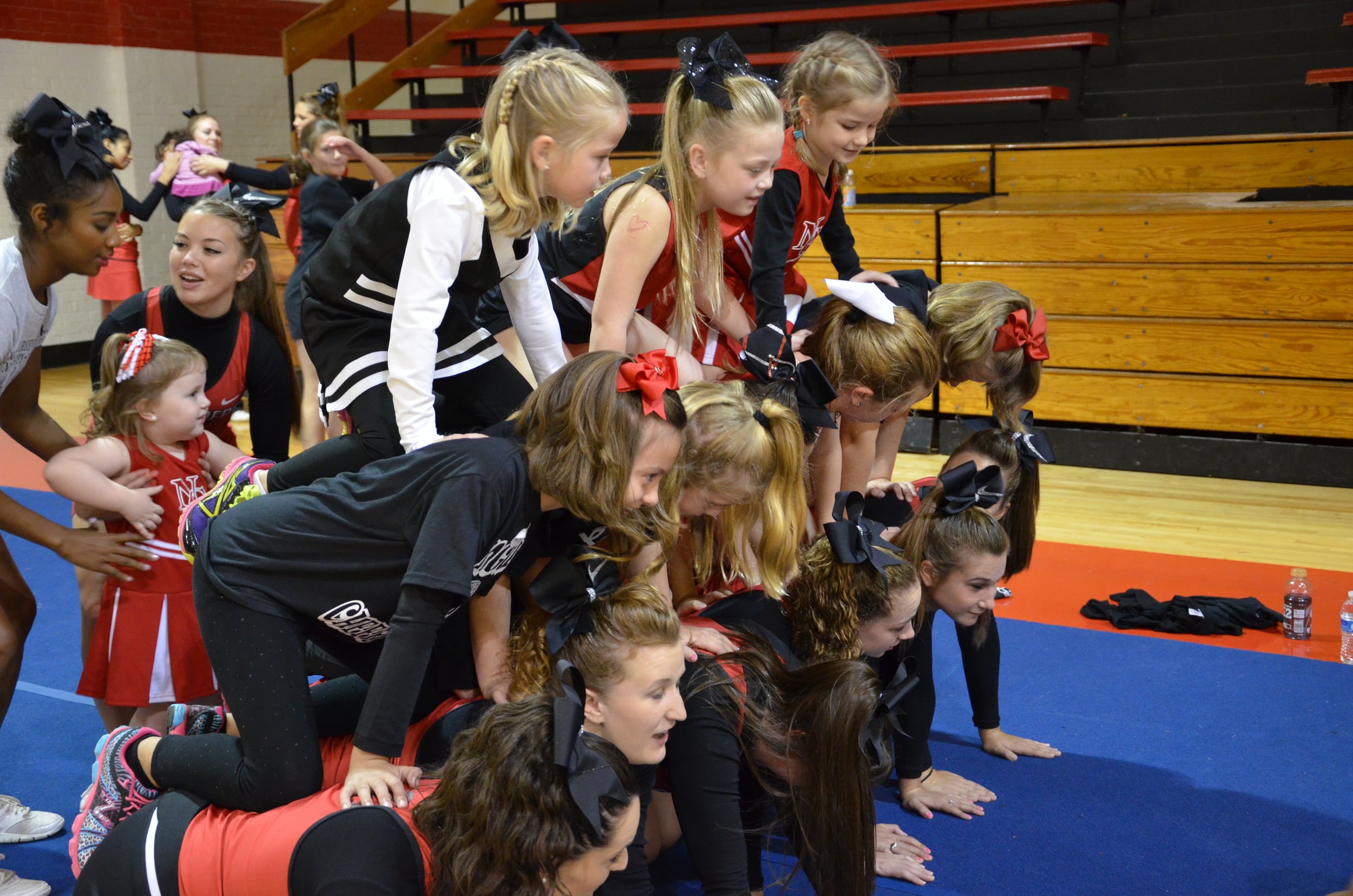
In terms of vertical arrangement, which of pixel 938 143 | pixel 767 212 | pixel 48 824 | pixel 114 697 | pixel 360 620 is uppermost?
pixel 938 143

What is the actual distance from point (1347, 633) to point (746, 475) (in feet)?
6.97

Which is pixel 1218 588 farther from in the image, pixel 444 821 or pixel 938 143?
pixel 938 143

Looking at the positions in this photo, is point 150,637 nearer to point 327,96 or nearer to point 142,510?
point 142,510

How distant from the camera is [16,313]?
2.30 meters

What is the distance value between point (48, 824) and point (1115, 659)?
8.67ft

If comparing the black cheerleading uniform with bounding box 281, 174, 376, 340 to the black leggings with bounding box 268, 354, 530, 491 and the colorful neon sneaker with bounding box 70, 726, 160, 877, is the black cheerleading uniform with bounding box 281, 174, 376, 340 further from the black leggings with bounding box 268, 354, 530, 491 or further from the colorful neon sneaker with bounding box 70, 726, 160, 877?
the colorful neon sneaker with bounding box 70, 726, 160, 877

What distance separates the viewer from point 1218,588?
3.67m

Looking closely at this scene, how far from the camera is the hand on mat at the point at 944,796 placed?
7.97 ft

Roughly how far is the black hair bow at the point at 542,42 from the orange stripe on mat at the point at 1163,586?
2147mm

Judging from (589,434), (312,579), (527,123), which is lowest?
(312,579)

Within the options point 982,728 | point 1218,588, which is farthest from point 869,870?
point 1218,588

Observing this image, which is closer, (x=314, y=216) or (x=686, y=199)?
(x=686, y=199)

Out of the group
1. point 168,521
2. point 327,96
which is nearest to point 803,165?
point 168,521

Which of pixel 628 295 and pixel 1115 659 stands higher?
pixel 628 295
